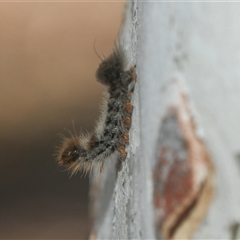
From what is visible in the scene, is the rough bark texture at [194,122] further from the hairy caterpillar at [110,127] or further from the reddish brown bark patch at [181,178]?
the hairy caterpillar at [110,127]

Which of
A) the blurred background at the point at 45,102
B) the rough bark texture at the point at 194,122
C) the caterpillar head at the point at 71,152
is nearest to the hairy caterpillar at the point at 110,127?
the caterpillar head at the point at 71,152

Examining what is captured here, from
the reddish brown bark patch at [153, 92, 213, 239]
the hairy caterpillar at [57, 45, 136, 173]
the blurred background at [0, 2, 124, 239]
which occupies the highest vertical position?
the blurred background at [0, 2, 124, 239]

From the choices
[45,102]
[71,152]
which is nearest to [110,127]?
[71,152]

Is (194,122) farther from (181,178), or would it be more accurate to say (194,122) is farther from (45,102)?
(45,102)

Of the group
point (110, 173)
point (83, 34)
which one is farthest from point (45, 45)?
point (110, 173)

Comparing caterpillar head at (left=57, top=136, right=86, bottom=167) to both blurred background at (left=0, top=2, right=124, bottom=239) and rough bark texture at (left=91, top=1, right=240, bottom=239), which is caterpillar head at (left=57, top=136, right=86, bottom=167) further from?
blurred background at (left=0, top=2, right=124, bottom=239)

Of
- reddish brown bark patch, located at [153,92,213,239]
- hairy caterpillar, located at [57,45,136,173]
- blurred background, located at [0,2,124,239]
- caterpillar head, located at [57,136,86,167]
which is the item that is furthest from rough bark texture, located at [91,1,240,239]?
blurred background, located at [0,2,124,239]

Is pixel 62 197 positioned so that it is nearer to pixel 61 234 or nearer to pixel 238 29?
pixel 61 234
